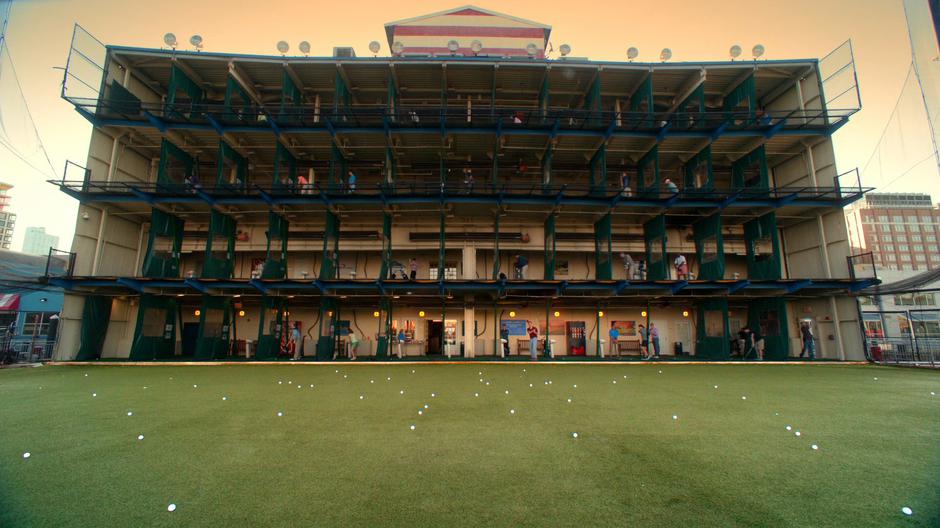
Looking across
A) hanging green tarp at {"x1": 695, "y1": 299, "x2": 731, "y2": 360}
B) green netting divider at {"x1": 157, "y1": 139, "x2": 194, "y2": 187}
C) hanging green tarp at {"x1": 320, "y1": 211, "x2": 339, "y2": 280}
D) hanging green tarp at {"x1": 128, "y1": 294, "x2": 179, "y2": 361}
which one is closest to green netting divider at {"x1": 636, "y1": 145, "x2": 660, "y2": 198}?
hanging green tarp at {"x1": 695, "y1": 299, "x2": 731, "y2": 360}

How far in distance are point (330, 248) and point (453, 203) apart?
25.4 feet

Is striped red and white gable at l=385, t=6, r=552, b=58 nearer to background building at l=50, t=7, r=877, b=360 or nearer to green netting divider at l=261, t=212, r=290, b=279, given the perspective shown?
→ background building at l=50, t=7, r=877, b=360

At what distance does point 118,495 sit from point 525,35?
3084 cm

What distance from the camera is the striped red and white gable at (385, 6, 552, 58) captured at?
2739 cm

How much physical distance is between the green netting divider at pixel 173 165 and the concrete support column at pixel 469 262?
16925 millimetres

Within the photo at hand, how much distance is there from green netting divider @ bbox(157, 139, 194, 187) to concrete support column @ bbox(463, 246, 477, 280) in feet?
55.5

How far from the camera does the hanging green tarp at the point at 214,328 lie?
2133 centimetres

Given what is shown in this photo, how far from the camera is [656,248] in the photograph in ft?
77.8

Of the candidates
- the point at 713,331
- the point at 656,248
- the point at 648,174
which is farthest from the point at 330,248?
the point at 713,331

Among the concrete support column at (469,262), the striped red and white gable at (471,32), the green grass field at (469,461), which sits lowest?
the green grass field at (469,461)

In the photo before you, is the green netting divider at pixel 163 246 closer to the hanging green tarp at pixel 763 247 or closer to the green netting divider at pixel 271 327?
the green netting divider at pixel 271 327

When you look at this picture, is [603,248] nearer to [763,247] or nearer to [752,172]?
[763,247]

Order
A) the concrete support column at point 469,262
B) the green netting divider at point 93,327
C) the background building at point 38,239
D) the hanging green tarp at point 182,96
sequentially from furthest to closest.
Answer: the background building at point 38,239 < the concrete support column at point 469,262 < the hanging green tarp at point 182,96 < the green netting divider at point 93,327

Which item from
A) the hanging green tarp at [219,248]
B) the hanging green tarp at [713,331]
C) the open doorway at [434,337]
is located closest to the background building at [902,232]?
the hanging green tarp at [713,331]
